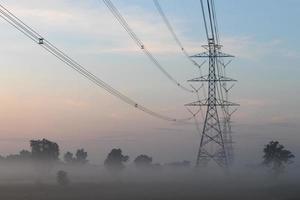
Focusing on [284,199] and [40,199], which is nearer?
[284,199]

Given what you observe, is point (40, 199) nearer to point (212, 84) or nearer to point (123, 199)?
point (123, 199)

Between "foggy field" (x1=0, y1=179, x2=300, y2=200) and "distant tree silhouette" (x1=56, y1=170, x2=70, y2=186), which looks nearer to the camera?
"foggy field" (x1=0, y1=179, x2=300, y2=200)

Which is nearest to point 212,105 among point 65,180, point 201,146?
point 201,146

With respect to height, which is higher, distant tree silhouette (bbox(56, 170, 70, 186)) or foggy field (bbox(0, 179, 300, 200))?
distant tree silhouette (bbox(56, 170, 70, 186))

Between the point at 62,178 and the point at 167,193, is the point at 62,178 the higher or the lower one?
the higher one

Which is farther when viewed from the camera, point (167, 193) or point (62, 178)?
point (62, 178)

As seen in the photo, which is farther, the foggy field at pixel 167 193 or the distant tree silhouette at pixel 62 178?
the distant tree silhouette at pixel 62 178

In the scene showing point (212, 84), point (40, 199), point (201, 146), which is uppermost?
point (212, 84)

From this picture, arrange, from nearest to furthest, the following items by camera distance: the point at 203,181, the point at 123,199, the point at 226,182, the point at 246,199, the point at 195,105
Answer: the point at 195,105, the point at 246,199, the point at 123,199, the point at 226,182, the point at 203,181

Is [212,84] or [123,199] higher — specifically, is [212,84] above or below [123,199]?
above

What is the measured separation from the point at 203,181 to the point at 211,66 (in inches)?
3192

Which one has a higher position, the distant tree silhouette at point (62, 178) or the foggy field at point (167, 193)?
the distant tree silhouette at point (62, 178)

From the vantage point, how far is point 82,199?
86312 millimetres

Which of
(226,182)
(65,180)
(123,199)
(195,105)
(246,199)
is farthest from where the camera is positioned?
(65,180)
